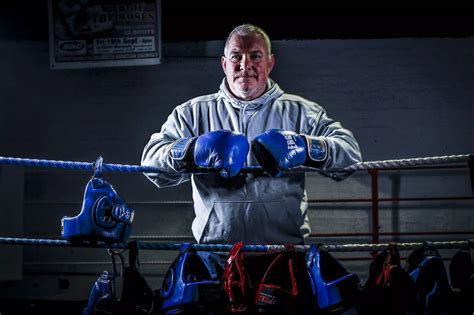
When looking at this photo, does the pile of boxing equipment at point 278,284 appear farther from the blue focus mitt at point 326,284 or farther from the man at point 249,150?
the man at point 249,150

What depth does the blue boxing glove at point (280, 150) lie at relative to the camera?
185 cm

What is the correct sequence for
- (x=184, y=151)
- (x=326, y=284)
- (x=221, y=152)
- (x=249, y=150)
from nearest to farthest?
1. (x=326, y=284)
2. (x=221, y=152)
3. (x=184, y=151)
4. (x=249, y=150)

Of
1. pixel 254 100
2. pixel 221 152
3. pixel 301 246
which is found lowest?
pixel 301 246

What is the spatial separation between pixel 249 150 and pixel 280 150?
0.47 m

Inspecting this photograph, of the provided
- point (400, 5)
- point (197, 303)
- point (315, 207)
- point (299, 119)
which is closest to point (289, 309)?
point (197, 303)

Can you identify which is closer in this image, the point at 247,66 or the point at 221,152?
the point at 221,152

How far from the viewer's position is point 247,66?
2.37 metres

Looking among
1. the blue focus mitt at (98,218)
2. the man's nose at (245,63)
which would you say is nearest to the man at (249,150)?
the man's nose at (245,63)

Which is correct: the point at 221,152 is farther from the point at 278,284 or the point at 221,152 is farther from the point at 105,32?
the point at 105,32

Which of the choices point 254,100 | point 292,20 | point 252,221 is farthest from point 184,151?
point 292,20

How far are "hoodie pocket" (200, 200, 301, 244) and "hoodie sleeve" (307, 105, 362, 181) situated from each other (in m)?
0.23

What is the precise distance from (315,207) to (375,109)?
3.46 feet

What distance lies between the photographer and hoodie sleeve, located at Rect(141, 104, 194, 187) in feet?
6.75

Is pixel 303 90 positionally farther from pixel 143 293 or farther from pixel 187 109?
pixel 143 293
